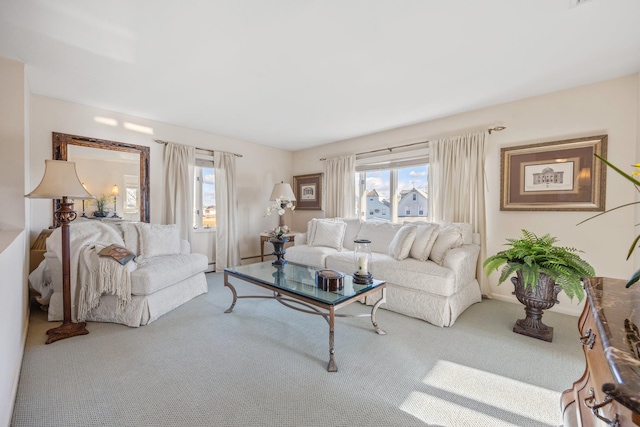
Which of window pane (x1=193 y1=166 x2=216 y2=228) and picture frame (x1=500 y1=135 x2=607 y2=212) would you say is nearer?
picture frame (x1=500 y1=135 x2=607 y2=212)

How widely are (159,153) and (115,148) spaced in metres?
0.54

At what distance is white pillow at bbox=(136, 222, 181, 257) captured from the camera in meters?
3.19

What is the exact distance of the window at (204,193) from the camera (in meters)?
4.44

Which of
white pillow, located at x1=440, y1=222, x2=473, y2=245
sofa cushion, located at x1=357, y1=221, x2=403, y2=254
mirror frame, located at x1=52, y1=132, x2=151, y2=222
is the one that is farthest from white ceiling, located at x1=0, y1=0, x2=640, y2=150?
sofa cushion, located at x1=357, y1=221, x2=403, y2=254

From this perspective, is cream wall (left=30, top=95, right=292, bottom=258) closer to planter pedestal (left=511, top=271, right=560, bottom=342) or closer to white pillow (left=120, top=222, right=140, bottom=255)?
white pillow (left=120, top=222, right=140, bottom=255)

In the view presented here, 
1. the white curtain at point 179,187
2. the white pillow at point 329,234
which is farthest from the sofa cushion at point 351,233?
the white curtain at point 179,187

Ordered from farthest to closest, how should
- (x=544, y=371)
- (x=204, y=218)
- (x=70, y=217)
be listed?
(x=204, y=218), (x=70, y=217), (x=544, y=371)

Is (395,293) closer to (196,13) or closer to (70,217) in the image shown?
(196,13)

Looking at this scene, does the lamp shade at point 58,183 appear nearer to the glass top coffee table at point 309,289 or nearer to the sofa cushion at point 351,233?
the glass top coffee table at point 309,289

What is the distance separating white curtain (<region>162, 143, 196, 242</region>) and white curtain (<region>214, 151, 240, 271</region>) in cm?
46

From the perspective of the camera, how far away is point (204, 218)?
454 cm

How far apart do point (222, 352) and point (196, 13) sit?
2432mm

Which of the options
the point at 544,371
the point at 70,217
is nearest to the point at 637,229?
the point at 544,371

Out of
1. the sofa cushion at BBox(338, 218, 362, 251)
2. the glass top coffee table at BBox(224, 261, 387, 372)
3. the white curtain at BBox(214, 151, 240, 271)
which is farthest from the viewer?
the white curtain at BBox(214, 151, 240, 271)
